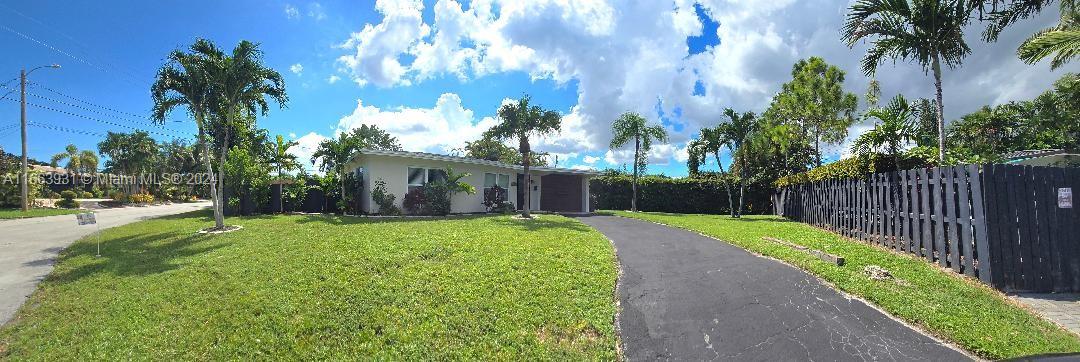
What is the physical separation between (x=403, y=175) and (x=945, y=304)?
15.6 meters

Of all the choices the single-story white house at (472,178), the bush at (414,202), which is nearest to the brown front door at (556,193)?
the single-story white house at (472,178)

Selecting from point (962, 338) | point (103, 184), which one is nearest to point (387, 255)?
point (962, 338)

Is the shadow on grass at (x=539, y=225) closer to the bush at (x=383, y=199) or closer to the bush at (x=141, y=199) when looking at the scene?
the bush at (x=383, y=199)

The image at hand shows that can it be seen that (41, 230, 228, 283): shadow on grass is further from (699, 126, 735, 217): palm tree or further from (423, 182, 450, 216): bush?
(699, 126, 735, 217): palm tree

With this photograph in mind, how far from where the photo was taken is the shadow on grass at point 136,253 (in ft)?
24.1

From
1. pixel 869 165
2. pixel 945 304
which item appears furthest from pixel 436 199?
pixel 945 304

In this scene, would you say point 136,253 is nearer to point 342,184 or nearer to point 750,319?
point 342,184

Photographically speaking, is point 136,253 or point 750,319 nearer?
point 750,319

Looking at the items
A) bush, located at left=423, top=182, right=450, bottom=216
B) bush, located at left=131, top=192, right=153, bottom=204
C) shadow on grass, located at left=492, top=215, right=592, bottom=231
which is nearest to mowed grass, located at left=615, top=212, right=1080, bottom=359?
shadow on grass, located at left=492, top=215, right=592, bottom=231

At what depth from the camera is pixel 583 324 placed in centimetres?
459

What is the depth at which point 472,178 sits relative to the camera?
19.0 metres

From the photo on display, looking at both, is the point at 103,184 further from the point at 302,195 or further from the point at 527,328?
the point at 527,328

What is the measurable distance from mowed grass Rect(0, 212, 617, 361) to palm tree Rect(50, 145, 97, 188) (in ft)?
168

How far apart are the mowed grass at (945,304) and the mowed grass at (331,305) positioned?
3158mm
